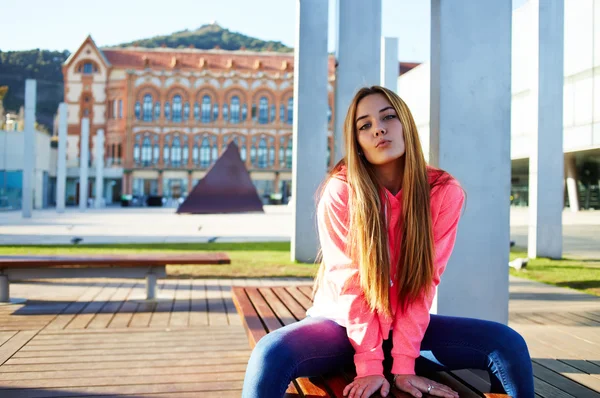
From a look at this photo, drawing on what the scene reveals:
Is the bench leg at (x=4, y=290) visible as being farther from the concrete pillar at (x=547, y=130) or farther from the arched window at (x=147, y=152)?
the arched window at (x=147, y=152)

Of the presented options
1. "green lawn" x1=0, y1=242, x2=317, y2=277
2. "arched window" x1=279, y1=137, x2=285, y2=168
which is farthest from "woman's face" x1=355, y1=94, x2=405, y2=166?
"arched window" x1=279, y1=137, x2=285, y2=168

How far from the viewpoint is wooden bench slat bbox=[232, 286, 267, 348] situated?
2.50 m

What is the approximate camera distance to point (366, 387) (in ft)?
5.39

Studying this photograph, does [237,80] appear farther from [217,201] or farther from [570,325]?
[570,325]

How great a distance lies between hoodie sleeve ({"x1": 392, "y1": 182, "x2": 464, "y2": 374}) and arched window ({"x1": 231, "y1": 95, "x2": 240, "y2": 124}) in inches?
2081

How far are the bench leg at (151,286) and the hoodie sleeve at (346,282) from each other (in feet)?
11.2

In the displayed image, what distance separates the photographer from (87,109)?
53.3 metres

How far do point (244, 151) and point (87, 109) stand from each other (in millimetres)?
14346

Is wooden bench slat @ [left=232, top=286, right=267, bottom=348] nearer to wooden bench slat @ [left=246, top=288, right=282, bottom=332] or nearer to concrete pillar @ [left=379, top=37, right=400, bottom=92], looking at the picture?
wooden bench slat @ [left=246, top=288, right=282, bottom=332]

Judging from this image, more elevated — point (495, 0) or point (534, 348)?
point (495, 0)

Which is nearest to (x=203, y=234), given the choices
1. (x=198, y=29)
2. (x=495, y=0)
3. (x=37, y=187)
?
(x=495, y=0)

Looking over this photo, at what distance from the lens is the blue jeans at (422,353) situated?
→ 167 centimetres

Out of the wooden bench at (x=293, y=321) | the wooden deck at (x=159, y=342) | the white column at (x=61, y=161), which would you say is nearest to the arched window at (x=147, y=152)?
the white column at (x=61, y=161)

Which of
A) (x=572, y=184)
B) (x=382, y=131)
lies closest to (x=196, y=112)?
(x=572, y=184)
